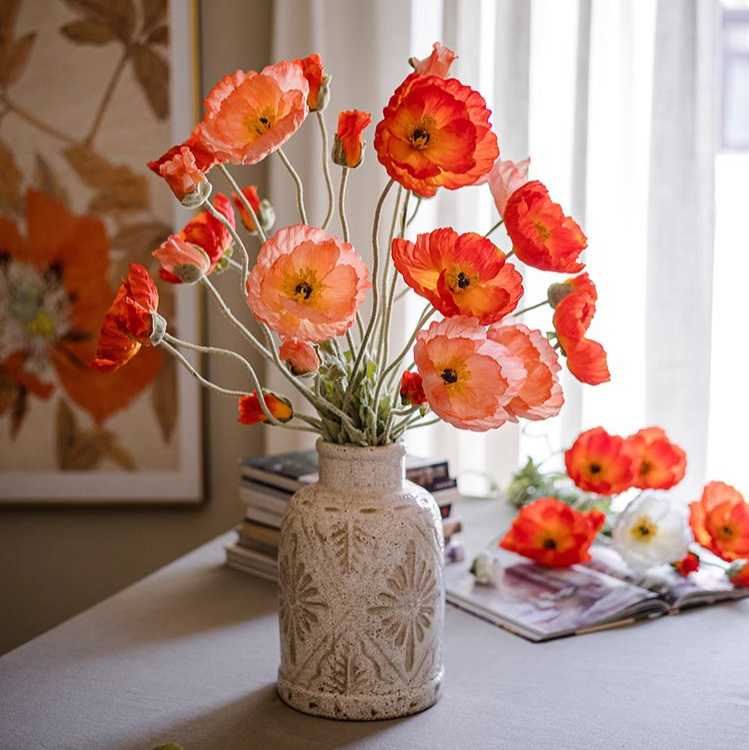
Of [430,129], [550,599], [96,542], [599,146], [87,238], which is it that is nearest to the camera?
[430,129]

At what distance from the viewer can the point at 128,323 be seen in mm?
794

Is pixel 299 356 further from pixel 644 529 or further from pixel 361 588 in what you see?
pixel 644 529

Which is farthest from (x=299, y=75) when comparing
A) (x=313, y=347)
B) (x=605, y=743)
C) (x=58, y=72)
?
(x=58, y=72)

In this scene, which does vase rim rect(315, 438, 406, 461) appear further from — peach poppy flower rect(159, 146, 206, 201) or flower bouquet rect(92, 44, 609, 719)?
peach poppy flower rect(159, 146, 206, 201)

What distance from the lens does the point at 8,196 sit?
2090 millimetres

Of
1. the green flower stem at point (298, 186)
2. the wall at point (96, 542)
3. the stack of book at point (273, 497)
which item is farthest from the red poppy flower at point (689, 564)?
the wall at point (96, 542)

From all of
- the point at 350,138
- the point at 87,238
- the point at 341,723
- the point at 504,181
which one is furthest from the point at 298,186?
the point at 87,238

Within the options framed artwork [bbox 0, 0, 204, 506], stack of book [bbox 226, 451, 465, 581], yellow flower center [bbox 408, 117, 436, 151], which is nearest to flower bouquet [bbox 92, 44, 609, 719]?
yellow flower center [bbox 408, 117, 436, 151]

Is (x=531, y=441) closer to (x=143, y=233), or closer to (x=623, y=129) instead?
(x=623, y=129)

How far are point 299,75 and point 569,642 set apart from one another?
0.70 m

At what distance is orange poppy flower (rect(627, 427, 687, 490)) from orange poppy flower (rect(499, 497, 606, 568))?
8 centimetres

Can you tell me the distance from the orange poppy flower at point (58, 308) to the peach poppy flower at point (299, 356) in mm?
1347

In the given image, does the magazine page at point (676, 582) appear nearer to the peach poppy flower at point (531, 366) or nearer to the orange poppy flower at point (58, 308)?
the peach poppy flower at point (531, 366)

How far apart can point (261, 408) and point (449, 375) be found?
21 cm
